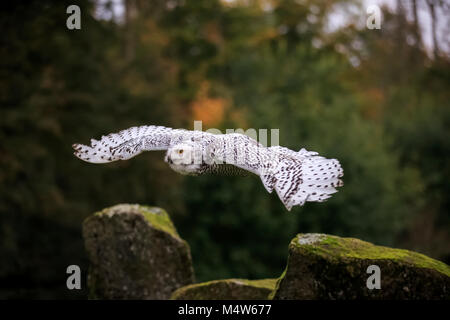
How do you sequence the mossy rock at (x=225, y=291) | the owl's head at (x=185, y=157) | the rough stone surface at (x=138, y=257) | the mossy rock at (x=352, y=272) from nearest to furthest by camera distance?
the owl's head at (x=185, y=157) < the mossy rock at (x=352, y=272) < the mossy rock at (x=225, y=291) < the rough stone surface at (x=138, y=257)

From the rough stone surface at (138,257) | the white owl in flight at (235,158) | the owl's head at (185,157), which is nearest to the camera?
the white owl in flight at (235,158)

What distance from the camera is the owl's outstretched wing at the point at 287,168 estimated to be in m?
5.62

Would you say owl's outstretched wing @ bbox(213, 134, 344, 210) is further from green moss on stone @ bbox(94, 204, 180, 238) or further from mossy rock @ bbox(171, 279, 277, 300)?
green moss on stone @ bbox(94, 204, 180, 238)

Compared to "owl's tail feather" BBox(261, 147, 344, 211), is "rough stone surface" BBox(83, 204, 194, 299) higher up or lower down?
lower down

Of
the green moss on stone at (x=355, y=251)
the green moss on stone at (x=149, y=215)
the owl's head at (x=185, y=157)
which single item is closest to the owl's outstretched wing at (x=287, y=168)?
the owl's head at (x=185, y=157)

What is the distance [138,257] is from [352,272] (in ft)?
12.8

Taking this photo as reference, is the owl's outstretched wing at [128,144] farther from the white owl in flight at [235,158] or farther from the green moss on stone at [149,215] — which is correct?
the green moss on stone at [149,215]

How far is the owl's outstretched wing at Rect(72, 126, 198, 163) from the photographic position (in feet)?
22.5

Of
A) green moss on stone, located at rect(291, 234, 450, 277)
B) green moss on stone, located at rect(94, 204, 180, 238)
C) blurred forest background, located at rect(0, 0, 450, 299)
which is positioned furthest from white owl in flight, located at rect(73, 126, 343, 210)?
blurred forest background, located at rect(0, 0, 450, 299)

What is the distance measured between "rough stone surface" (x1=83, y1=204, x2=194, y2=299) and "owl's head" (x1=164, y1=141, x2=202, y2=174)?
2.77 m

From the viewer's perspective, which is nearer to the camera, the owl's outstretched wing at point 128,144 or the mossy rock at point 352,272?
the mossy rock at point 352,272

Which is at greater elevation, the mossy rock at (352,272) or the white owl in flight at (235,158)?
the white owl in flight at (235,158)

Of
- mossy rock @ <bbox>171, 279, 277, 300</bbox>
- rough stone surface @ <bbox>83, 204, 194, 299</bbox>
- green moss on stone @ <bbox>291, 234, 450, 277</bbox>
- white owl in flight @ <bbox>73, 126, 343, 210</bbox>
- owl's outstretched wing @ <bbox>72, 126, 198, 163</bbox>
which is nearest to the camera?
white owl in flight @ <bbox>73, 126, 343, 210</bbox>

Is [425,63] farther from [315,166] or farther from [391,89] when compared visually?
[315,166]
